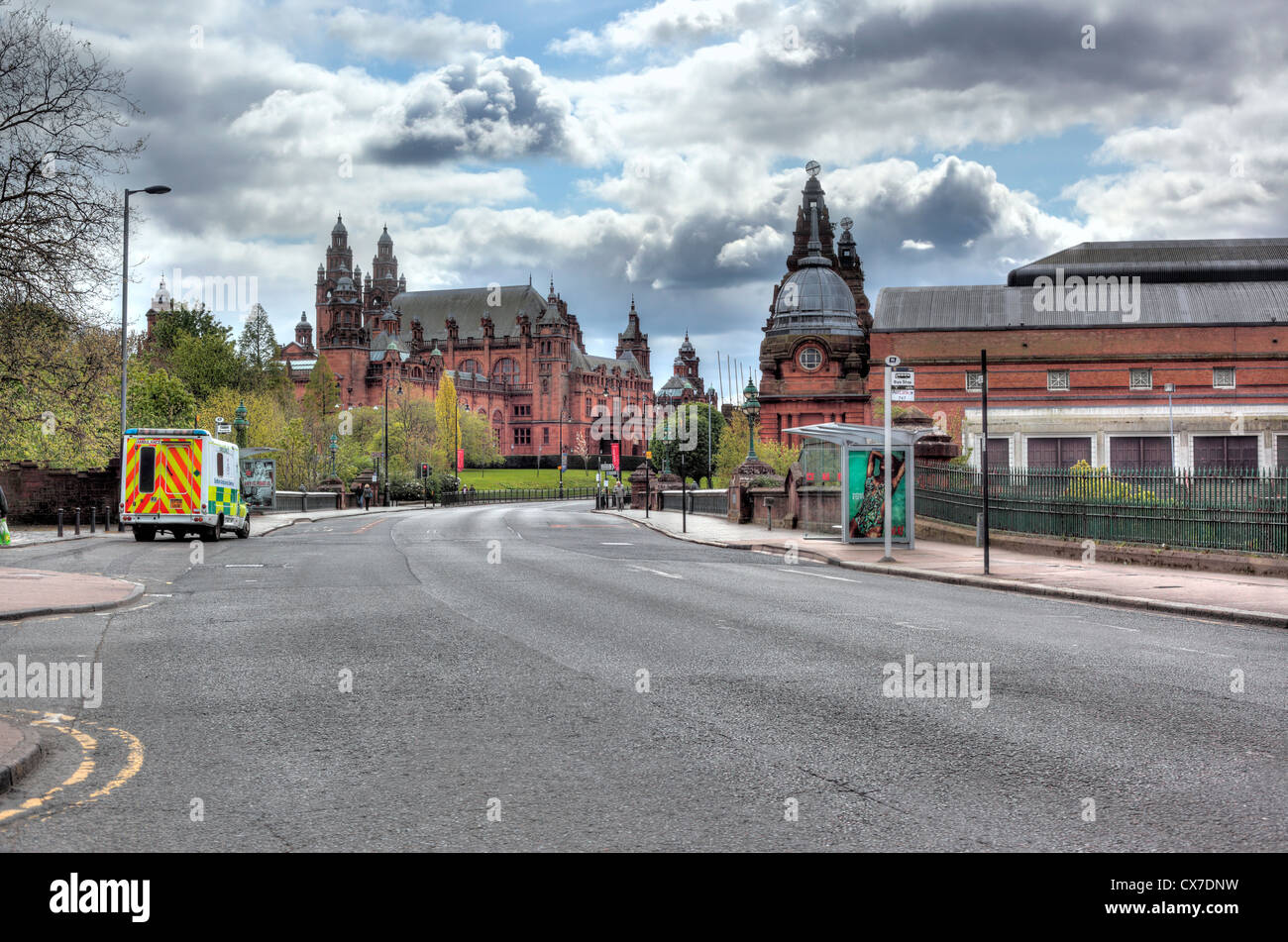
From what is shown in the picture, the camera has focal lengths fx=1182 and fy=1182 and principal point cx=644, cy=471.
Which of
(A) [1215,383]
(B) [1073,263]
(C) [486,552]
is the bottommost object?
(C) [486,552]

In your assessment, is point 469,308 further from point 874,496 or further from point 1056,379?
point 874,496

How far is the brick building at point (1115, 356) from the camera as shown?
5731cm

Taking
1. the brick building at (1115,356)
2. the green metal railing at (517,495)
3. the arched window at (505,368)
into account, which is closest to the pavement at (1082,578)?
the brick building at (1115,356)

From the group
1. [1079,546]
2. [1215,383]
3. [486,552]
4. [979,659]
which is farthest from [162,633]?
[1215,383]

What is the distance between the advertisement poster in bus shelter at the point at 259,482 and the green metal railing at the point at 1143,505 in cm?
3644

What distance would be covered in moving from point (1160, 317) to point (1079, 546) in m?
43.4

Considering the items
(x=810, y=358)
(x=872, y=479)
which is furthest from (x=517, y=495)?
(x=872, y=479)

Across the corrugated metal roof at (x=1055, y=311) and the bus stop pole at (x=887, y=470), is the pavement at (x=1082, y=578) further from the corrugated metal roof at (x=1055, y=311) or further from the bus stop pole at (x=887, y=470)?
the corrugated metal roof at (x=1055, y=311)

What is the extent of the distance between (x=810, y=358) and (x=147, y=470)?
5302cm

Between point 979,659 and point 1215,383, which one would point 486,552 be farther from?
point 1215,383

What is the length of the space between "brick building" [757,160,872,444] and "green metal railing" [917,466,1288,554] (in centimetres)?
4505

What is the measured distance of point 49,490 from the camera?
138ft

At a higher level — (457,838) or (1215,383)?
(1215,383)
